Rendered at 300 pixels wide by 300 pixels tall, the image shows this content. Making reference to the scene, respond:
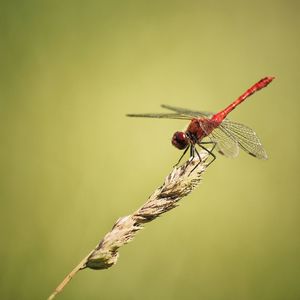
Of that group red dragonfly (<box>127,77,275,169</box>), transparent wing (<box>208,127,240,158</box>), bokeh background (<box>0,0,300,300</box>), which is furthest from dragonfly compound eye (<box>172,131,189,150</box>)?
bokeh background (<box>0,0,300,300</box>)

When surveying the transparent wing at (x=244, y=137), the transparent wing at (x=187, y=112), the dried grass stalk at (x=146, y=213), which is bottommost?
the transparent wing at (x=244, y=137)

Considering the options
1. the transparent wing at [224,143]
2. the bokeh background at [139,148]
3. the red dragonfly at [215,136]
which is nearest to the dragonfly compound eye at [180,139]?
the red dragonfly at [215,136]

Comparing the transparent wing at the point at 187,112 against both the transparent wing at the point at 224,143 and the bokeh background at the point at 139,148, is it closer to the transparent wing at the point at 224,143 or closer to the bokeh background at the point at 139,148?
the transparent wing at the point at 224,143

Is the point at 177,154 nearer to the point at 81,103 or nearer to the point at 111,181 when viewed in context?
the point at 111,181

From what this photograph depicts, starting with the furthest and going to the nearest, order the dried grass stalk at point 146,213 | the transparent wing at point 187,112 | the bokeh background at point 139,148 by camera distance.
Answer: the bokeh background at point 139,148 → the transparent wing at point 187,112 → the dried grass stalk at point 146,213

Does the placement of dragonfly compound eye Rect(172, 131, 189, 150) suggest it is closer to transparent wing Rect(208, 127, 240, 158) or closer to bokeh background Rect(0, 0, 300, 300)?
transparent wing Rect(208, 127, 240, 158)

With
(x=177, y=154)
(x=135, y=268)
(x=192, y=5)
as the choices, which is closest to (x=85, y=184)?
(x=135, y=268)
